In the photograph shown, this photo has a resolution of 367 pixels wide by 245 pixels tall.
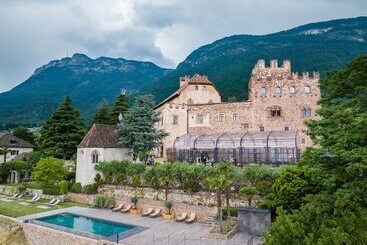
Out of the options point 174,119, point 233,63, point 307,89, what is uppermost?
point 233,63

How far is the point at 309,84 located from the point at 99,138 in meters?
26.4

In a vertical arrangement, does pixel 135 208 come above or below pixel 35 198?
below

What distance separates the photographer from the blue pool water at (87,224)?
21625 mm

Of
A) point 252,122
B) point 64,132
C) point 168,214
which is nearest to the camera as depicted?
point 168,214

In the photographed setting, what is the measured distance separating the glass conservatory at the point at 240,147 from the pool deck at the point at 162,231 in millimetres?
14374

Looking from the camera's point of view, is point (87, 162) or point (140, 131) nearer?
point (87, 162)

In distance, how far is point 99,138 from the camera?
1441 inches

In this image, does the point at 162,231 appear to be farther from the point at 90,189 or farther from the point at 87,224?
the point at 90,189

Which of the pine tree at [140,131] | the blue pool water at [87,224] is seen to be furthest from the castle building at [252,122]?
the blue pool water at [87,224]

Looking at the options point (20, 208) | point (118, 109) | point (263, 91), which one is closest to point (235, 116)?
point (263, 91)

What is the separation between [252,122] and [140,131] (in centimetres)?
1434

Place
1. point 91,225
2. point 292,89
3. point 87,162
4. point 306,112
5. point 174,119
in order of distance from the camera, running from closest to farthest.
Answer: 1. point 91,225
2. point 87,162
3. point 306,112
4. point 292,89
5. point 174,119

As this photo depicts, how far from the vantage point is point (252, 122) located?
40062mm

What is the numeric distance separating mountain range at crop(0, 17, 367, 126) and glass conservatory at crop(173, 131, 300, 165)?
31.3 m
